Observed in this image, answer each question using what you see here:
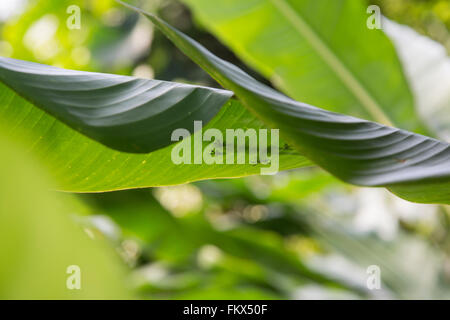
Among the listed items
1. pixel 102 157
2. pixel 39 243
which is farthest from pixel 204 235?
pixel 39 243

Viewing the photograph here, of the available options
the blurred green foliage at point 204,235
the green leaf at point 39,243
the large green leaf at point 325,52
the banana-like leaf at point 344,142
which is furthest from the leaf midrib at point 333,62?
the green leaf at point 39,243

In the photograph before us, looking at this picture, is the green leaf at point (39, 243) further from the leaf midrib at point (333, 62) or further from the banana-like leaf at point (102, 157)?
the leaf midrib at point (333, 62)

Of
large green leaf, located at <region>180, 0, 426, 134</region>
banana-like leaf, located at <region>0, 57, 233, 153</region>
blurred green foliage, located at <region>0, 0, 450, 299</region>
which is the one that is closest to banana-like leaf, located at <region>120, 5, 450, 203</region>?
banana-like leaf, located at <region>0, 57, 233, 153</region>

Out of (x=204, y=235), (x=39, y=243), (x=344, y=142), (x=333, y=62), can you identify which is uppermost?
(x=333, y=62)

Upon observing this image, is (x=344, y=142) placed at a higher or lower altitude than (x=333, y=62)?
lower

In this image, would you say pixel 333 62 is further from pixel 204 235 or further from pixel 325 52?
pixel 204 235
